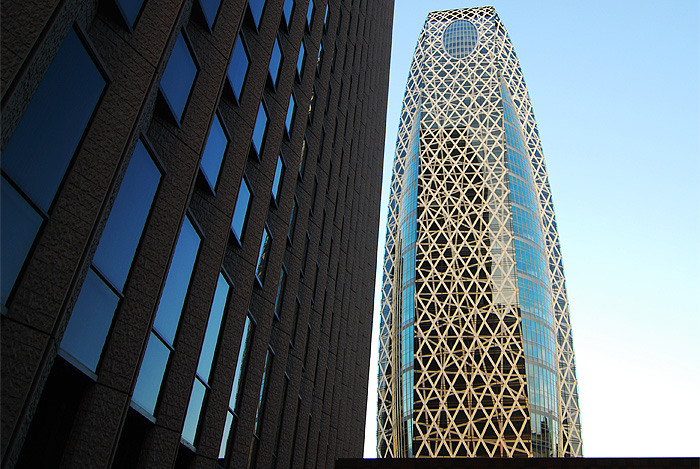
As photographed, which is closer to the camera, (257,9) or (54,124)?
(54,124)

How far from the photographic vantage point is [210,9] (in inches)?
542

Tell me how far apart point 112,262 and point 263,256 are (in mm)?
8851

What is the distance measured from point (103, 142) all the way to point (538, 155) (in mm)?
122091

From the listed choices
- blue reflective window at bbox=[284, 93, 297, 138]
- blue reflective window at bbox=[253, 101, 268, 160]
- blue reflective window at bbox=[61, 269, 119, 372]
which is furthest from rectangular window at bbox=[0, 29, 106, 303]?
blue reflective window at bbox=[284, 93, 297, 138]

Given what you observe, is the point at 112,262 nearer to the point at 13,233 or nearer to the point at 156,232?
the point at 156,232

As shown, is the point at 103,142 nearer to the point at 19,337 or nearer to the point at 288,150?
the point at 19,337

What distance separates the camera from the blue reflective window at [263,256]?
18.5m

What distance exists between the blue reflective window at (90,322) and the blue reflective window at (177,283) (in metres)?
1.92

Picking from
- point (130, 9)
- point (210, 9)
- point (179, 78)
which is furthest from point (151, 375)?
point (210, 9)

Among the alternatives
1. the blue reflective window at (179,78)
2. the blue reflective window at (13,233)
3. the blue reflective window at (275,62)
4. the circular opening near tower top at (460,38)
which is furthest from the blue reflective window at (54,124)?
the circular opening near tower top at (460,38)

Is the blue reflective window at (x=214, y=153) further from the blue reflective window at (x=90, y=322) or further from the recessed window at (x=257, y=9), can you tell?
the blue reflective window at (x=90, y=322)

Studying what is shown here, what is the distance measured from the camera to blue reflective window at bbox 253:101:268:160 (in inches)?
701

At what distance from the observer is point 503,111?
123m

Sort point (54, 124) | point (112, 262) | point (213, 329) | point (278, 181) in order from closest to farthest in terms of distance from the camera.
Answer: point (54, 124) → point (112, 262) → point (213, 329) → point (278, 181)
